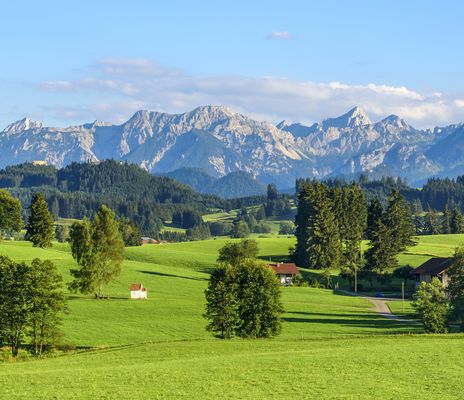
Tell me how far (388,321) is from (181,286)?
40.2 m

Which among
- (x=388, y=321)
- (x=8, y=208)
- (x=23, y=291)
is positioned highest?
(x=8, y=208)

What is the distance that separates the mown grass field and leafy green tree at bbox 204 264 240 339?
6.03 meters

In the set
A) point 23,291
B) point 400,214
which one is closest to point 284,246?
point 400,214

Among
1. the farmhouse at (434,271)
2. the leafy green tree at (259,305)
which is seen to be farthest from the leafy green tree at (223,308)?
the farmhouse at (434,271)

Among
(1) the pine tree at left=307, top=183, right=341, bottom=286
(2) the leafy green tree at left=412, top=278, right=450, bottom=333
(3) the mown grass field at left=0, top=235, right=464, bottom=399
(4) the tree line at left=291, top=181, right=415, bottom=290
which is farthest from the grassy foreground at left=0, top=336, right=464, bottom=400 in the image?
(1) the pine tree at left=307, top=183, right=341, bottom=286

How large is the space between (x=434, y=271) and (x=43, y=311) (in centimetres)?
9222

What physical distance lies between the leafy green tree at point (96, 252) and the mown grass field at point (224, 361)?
315 centimetres

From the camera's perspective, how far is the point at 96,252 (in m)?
106

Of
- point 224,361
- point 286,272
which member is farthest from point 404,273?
point 224,361

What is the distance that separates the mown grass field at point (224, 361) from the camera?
39031 mm

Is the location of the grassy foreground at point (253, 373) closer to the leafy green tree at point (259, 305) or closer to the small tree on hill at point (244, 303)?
the small tree on hill at point (244, 303)

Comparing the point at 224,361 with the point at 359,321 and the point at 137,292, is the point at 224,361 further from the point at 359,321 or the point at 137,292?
the point at 137,292

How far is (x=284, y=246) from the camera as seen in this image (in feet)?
648

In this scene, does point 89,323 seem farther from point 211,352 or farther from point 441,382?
point 441,382
